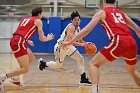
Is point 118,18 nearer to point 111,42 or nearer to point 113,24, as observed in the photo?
point 113,24

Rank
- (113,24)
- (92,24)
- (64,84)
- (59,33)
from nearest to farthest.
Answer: (92,24) → (113,24) → (64,84) → (59,33)

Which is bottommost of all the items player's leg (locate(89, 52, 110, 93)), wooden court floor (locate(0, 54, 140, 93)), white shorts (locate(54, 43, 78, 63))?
wooden court floor (locate(0, 54, 140, 93))

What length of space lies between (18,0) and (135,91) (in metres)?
13.8

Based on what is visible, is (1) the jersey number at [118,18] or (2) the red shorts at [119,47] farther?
(1) the jersey number at [118,18]

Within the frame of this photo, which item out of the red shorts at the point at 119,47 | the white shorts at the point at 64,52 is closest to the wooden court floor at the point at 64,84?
the white shorts at the point at 64,52

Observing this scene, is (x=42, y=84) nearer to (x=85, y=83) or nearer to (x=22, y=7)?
(x=85, y=83)

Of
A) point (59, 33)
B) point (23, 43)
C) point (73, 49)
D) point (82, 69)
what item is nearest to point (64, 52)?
point (73, 49)

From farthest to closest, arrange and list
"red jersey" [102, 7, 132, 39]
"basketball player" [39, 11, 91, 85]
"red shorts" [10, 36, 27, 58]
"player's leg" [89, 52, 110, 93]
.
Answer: "basketball player" [39, 11, 91, 85] → "red shorts" [10, 36, 27, 58] → "red jersey" [102, 7, 132, 39] → "player's leg" [89, 52, 110, 93]

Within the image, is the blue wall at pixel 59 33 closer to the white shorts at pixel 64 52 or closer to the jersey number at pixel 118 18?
the white shorts at pixel 64 52

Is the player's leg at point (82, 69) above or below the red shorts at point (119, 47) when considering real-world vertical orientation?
below

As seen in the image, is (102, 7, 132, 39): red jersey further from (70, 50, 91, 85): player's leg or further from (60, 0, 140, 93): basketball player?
(70, 50, 91, 85): player's leg

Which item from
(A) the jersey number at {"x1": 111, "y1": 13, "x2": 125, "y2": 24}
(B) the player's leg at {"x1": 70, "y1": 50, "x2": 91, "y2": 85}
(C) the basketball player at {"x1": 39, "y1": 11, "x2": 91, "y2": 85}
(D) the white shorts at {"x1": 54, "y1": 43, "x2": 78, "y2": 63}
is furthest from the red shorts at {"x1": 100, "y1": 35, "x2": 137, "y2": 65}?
(D) the white shorts at {"x1": 54, "y1": 43, "x2": 78, "y2": 63}

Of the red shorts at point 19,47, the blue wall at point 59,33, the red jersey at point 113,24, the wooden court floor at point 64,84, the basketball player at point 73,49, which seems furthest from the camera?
the blue wall at point 59,33

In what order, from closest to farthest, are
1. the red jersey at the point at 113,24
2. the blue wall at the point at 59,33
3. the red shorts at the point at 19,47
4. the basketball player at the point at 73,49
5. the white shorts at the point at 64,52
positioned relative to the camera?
1. the red jersey at the point at 113,24
2. the red shorts at the point at 19,47
3. the basketball player at the point at 73,49
4. the white shorts at the point at 64,52
5. the blue wall at the point at 59,33
